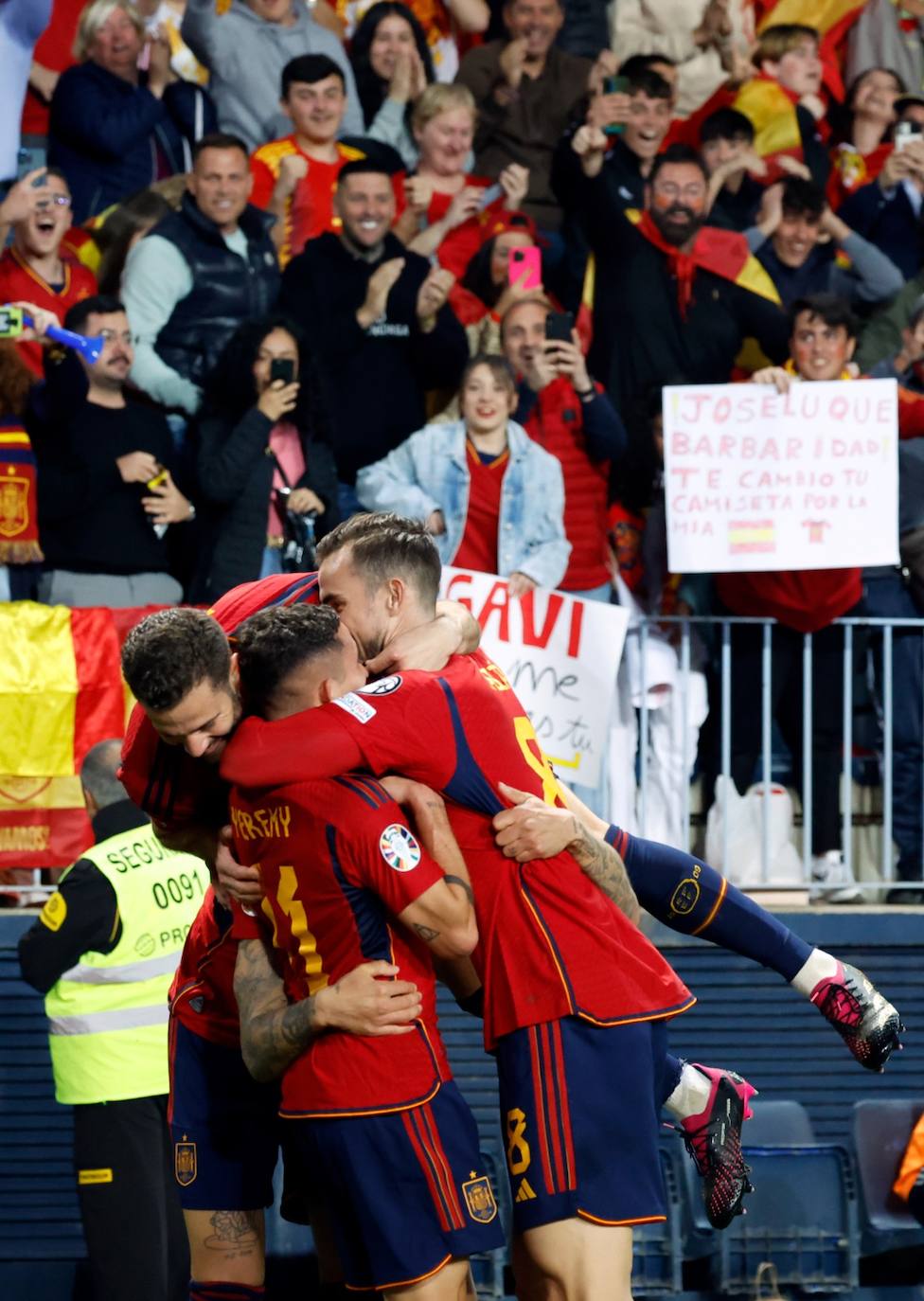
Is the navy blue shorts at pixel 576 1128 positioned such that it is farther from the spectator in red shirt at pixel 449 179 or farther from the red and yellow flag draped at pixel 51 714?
the spectator in red shirt at pixel 449 179

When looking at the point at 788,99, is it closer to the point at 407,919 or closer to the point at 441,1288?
the point at 407,919

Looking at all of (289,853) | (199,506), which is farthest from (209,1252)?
(199,506)

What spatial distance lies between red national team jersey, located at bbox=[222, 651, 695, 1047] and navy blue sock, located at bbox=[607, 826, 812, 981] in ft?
1.42

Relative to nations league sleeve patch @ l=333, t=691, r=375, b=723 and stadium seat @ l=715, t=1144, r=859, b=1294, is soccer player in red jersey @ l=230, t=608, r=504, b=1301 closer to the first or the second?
nations league sleeve patch @ l=333, t=691, r=375, b=723

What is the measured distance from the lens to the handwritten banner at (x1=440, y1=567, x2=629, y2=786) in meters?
8.73

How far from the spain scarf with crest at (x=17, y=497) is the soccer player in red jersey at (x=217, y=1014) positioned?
3.28 metres

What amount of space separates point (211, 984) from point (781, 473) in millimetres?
4527

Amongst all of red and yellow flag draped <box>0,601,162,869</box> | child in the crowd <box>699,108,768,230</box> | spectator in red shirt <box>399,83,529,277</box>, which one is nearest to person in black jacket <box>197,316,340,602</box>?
red and yellow flag draped <box>0,601,162,869</box>

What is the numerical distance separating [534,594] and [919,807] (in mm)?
2099

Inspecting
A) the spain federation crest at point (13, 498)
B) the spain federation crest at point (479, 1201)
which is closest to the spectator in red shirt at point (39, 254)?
the spain federation crest at point (13, 498)

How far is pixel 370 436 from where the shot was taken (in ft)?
31.2

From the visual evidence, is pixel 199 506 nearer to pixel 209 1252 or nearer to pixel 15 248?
pixel 15 248

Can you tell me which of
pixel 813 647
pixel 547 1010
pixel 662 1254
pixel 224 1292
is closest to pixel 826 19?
pixel 813 647

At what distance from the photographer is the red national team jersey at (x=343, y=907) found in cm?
476
